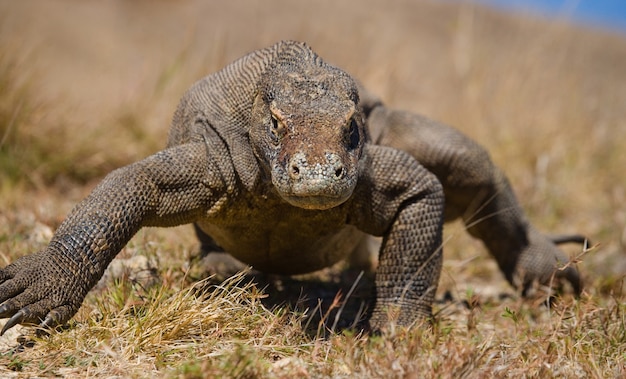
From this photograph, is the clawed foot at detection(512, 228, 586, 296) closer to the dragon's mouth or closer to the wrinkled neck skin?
the wrinkled neck skin

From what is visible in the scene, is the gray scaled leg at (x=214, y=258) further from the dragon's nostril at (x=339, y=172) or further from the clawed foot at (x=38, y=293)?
the dragon's nostril at (x=339, y=172)

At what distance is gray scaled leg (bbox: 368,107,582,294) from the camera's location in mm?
5191

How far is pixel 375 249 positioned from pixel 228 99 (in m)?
2.75

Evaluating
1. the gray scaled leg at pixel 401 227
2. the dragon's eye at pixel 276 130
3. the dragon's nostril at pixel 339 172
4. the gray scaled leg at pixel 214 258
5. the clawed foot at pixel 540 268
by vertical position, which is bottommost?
the clawed foot at pixel 540 268

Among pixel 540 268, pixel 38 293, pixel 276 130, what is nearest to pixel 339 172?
pixel 276 130

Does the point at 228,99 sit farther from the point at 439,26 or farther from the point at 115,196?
the point at 439,26

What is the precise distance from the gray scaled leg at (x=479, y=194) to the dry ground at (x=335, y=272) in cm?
36

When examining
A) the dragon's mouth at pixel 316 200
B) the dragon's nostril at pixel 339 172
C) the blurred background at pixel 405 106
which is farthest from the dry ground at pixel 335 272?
the dragon's nostril at pixel 339 172

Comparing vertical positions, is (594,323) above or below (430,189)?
below

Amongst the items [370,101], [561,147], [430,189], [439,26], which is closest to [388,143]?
[370,101]

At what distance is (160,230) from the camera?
573cm

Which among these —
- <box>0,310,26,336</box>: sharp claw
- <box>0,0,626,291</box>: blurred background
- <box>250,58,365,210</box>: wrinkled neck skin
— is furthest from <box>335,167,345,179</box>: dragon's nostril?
<box>0,0,626,291</box>: blurred background

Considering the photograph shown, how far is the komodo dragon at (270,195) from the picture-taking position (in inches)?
133

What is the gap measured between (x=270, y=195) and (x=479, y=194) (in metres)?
2.07
